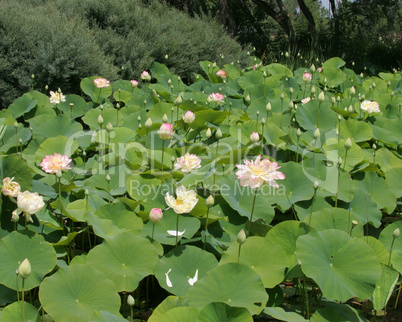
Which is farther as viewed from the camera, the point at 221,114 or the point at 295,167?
the point at 221,114

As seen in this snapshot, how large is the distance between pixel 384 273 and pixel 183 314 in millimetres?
706

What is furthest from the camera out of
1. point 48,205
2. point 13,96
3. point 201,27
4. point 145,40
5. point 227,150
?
point 201,27

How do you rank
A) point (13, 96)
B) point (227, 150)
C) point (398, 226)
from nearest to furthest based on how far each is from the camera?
point (398, 226) < point (227, 150) < point (13, 96)

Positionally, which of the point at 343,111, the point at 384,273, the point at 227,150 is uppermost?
the point at 343,111

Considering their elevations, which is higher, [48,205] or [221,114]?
[221,114]

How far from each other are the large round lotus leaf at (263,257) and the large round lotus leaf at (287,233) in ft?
0.26

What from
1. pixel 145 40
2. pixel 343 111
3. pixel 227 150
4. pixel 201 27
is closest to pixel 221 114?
pixel 227 150

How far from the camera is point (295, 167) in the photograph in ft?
5.84

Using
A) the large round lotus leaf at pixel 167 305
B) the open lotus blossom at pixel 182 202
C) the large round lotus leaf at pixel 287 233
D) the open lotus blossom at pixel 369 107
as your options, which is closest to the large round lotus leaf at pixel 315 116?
the open lotus blossom at pixel 369 107

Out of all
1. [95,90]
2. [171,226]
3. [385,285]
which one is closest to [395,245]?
[385,285]

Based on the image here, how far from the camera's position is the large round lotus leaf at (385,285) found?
1309 mm

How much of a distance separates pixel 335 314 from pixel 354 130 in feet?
4.26

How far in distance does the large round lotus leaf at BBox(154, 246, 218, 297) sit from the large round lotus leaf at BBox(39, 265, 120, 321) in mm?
161

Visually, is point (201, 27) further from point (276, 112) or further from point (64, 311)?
point (64, 311)
